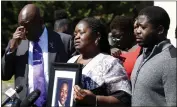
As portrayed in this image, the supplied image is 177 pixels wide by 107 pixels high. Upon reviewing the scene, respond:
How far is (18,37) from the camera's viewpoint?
14.6 feet

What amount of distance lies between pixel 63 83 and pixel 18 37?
97cm

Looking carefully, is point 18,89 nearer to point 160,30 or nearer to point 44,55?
point 44,55

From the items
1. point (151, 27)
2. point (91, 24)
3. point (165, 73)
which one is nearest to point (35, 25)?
point (91, 24)

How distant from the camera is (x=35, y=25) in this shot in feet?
14.9

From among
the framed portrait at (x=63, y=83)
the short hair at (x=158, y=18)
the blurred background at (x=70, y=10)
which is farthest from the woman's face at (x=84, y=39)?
the blurred background at (x=70, y=10)

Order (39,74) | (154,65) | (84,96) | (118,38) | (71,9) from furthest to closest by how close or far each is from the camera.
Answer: (71,9) < (118,38) < (39,74) < (84,96) < (154,65)

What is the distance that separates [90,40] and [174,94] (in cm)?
91

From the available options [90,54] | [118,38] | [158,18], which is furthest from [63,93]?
[118,38]

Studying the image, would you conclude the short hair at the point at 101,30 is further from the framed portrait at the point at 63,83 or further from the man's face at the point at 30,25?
the man's face at the point at 30,25

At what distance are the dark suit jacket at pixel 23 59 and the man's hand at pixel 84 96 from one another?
101cm

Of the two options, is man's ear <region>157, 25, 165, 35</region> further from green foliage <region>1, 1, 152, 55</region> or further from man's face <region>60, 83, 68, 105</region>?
green foliage <region>1, 1, 152, 55</region>

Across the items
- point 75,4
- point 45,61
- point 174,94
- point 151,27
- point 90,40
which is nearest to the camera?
point 174,94

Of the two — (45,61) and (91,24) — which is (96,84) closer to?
(91,24)

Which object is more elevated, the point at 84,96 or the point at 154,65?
the point at 154,65
